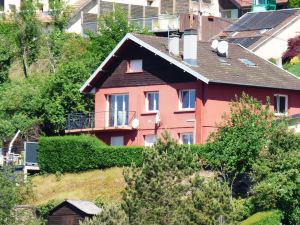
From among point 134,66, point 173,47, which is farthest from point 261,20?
point 173,47

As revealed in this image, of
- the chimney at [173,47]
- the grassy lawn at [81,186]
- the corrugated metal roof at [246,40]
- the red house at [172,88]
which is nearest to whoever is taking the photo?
the grassy lawn at [81,186]

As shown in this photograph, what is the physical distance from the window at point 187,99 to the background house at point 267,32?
1309 cm

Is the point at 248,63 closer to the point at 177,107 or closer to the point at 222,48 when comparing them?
the point at 222,48

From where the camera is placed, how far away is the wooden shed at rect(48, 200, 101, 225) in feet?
189

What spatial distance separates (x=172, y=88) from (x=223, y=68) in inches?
106

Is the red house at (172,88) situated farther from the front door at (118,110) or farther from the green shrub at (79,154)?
the green shrub at (79,154)

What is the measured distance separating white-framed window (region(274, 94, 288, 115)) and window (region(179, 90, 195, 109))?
4.82m

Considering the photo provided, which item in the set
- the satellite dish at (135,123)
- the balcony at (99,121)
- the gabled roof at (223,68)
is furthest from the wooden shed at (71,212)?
the balcony at (99,121)

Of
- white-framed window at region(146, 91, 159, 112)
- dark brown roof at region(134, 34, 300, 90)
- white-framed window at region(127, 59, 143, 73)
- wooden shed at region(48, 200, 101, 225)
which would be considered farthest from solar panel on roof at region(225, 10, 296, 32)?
wooden shed at region(48, 200, 101, 225)

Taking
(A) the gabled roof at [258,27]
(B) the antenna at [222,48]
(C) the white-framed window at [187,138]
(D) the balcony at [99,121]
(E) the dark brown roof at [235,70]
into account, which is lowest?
(C) the white-framed window at [187,138]

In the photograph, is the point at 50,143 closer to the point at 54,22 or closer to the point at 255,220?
the point at 255,220

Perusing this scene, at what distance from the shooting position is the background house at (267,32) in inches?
3167

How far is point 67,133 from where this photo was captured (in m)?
71.4

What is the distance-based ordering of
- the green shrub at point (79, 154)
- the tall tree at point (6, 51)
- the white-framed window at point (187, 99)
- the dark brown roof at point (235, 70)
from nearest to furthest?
the green shrub at point (79, 154)
the dark brown roof at point (235, 70)
the white-framed window at point (187, 99)
the tall tree at point (6, 51)
